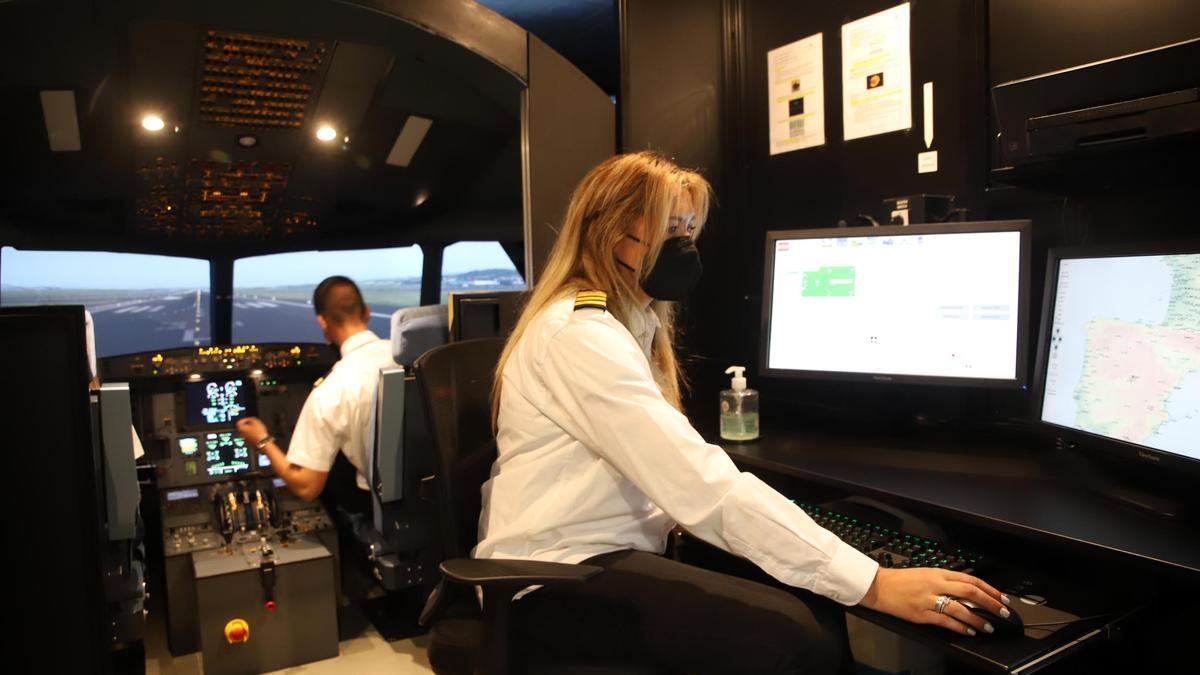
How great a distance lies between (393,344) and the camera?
2648 mm

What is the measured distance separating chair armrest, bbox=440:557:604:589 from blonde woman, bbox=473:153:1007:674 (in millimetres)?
119

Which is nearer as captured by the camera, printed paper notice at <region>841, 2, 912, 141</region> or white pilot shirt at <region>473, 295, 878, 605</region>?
white pilot shirt at <region>473, 295, 878, 605</region>

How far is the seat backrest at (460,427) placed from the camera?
1362 mm

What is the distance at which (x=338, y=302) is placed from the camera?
3133 mm

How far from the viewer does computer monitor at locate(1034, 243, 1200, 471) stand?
1.23 metres

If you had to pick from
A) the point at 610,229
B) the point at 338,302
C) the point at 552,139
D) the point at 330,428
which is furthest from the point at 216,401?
the point at 610,229

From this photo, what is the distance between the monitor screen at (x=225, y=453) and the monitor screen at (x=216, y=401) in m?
0.07

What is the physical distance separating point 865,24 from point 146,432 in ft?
10.1

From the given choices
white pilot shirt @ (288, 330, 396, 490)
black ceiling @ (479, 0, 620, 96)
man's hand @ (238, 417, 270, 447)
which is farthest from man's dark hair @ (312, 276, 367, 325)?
black ceiling @ (479, 0, 620, 96)

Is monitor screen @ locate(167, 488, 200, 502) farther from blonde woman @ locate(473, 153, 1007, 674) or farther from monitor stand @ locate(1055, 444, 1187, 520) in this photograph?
monitor stand @ locate(1055, 444, 1187, 520)

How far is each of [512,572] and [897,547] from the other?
649 millimetres

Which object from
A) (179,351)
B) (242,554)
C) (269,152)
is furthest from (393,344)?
(269,152)

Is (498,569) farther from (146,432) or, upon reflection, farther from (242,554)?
(146,432)

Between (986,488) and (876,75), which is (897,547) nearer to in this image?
(986,488)
